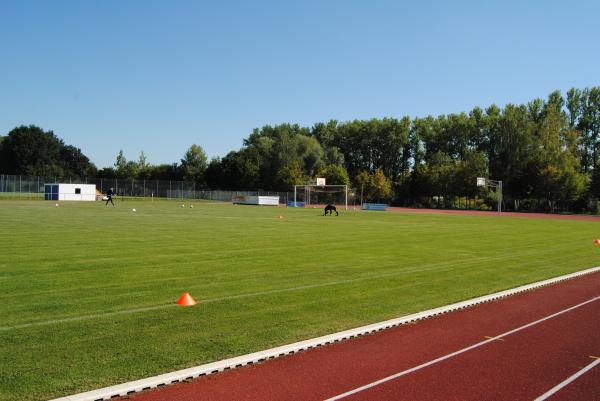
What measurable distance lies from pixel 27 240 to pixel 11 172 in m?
108

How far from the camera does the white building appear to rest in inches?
2606

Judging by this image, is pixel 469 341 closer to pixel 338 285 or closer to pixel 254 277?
pixel 338 285

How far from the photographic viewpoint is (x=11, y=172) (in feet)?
362

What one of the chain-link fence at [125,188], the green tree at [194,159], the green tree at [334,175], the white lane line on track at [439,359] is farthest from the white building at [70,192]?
the white lane line on track at [439,359]

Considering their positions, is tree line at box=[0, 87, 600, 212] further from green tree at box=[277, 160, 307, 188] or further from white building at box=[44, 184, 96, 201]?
white building at box=[44, 184, 96, 201]

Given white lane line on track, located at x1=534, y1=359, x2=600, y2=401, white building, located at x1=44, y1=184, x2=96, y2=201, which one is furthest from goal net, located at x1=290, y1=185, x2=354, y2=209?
white lane line on track, located at x1=534, y1=359, x2=600, y2=401

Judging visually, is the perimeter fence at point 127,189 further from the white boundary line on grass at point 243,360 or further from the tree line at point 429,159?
the white boundary line on grass at point 243,360

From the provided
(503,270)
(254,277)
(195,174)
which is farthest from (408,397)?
(195,174)

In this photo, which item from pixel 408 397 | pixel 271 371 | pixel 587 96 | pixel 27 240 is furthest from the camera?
pixel 587 96

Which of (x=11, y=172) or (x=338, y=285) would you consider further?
(x=11, y=172)

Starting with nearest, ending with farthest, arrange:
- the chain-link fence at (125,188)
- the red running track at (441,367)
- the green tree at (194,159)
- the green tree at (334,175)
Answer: the red running track at (441,367) < the chain-link fence at (125,188) < the green tree at (334,175) < the green tree at (194,159)

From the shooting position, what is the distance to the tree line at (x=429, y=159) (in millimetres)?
76188

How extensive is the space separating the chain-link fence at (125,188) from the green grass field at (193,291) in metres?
58.2

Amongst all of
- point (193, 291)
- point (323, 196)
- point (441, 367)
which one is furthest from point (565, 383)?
point (323, 196)
